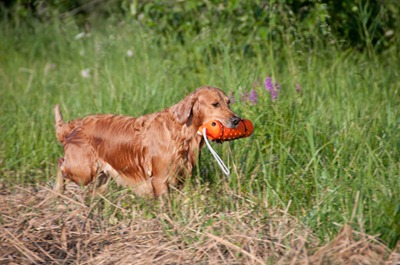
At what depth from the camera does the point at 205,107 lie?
5.08 meters

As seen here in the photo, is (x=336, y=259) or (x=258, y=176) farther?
(x=258, y=176)

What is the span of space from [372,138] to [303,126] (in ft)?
1.91

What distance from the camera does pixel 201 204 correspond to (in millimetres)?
Result: 5082

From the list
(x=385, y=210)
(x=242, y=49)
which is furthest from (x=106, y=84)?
(x=385, y=210)

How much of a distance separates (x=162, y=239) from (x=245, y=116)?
5.88 ft

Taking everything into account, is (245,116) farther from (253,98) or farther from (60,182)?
(60,182)

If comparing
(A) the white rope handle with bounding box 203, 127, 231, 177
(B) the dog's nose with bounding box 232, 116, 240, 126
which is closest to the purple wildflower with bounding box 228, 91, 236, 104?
(A) the white rope handle with bounding box 203, 127, 231, 177

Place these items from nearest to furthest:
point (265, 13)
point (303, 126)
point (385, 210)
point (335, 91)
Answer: point (385, 210) → point (303, 126) → point (335, 91) → point (265, 13)

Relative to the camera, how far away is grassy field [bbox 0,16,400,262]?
4.74 metres

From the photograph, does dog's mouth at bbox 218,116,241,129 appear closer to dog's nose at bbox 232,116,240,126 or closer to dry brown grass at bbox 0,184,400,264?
dog's nose at bbox 232,116,240,126

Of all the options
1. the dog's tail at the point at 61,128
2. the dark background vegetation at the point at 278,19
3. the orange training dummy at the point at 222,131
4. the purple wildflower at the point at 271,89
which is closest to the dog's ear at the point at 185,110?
the orange training dummy at the point at 222,131

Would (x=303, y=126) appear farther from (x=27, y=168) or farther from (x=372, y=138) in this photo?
(x=27, y=168)

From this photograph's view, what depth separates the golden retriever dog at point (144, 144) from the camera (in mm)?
5090

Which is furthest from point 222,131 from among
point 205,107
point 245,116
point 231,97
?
point 231,97
